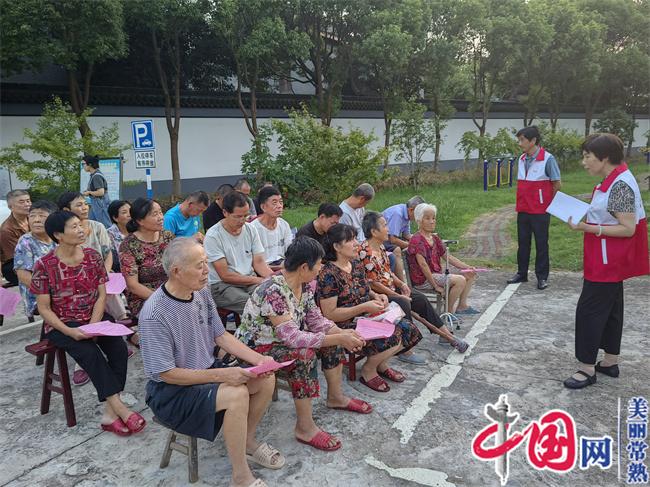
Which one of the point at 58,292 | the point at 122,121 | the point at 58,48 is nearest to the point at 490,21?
the point at 122,121

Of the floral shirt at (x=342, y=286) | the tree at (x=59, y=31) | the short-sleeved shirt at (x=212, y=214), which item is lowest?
the floral shirt at (x=342, y=286)

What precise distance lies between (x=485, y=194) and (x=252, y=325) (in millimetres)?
14260

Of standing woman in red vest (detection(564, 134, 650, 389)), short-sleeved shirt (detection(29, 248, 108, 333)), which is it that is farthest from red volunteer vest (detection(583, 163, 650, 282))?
short-sleeved shirt (detection(29, 248, 108, 333))

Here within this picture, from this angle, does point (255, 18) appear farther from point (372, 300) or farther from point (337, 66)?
point (372, 300)

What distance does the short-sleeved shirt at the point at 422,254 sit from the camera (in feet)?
16.8

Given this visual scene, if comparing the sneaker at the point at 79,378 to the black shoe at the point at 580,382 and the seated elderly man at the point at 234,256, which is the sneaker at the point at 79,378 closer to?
the seated elderly man at the point at 234,256

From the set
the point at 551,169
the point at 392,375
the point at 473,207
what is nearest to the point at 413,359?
the point at 392,375

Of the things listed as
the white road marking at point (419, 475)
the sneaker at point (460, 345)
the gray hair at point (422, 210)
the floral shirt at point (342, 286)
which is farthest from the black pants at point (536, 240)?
the white road marking at point (419, 475)

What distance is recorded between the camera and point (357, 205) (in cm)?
569

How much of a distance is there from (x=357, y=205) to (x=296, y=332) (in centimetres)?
285

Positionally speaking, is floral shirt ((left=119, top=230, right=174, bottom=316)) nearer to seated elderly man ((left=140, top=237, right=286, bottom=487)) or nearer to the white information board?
seated elderly man ((left=140, top=237, right=286, bottom=487))

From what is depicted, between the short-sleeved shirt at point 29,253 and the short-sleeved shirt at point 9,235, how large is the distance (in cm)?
125

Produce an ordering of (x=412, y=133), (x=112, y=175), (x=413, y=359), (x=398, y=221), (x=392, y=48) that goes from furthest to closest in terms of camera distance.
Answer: (x=412, y=133) → (x=392, y=48) → (x=112, y=175) → (x=398, y=221) → (x=413, y=359)

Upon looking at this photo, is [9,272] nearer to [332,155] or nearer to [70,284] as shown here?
[70,284]
